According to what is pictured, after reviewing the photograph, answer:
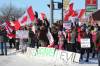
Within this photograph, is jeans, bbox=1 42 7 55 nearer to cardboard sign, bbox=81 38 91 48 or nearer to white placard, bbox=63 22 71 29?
white placard, bbox=63 22 71 29

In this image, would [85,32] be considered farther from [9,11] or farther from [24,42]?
[9,11]

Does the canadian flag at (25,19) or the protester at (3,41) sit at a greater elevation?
the canadian flag at (25,19)

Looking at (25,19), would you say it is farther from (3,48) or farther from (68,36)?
(68,36)

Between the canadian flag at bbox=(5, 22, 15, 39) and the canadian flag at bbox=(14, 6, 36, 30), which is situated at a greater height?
the canadian flag at bbox=(14, 6, 36, 30)

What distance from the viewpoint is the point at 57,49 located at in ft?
67.6

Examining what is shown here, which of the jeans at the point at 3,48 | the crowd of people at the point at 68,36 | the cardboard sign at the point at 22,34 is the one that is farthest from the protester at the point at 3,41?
the crowd of people at the point at 68,36

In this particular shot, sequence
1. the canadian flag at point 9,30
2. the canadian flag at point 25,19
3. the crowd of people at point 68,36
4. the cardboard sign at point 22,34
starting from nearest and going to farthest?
1. the crowd of people at point 68,36
2. the canadian flag at point 25,19
3. the cardboard sign at point 22,34
4. the canadian flag at point 9,30

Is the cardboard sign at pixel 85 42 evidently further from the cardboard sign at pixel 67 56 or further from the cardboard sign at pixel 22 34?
the cardboard sign at pixel 22 34

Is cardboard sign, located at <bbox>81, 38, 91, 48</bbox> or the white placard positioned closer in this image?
cardboard sign, located at <bbox>81, 38, 91, 48</bbox>

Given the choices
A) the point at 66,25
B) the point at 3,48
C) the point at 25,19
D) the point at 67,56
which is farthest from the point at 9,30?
the point at 67,56

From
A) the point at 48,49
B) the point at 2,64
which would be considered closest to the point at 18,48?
the point at 48,49

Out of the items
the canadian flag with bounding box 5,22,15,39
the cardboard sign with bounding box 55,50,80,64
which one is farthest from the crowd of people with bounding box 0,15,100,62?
the canadian flag with bounding box 5,22,15,39

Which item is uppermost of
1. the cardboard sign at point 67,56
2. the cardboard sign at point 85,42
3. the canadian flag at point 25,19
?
the canadian flag at point 25,19

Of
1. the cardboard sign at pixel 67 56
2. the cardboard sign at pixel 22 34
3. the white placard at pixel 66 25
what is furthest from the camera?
the white placard at pixel 66 25
